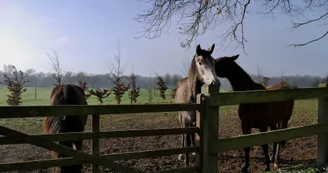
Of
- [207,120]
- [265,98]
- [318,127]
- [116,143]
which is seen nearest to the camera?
[207,120]

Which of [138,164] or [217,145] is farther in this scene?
[138,164]

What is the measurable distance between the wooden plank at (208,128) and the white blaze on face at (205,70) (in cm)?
118

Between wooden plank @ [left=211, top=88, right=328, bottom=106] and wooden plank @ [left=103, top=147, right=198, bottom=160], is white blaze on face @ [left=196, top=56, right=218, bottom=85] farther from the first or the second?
wooden plank @ [left=103, top=147, right=198, bottom=160]

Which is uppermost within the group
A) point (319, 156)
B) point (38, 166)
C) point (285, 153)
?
point (38, 166)

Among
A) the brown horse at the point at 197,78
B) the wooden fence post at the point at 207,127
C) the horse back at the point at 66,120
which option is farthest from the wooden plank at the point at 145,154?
the horse back at the point at 66,120

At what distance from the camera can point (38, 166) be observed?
280 centimetres

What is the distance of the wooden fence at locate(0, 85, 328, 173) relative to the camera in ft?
9.00

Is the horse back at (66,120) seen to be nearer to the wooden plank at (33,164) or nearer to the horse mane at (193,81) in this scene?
→ the wooden plank at (33,164)

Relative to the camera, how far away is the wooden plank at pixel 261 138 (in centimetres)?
354

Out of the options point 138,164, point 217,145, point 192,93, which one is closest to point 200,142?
point 217,145

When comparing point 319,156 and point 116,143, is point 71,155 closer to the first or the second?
point 319,156

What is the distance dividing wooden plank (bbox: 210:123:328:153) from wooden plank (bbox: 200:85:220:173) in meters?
0.07

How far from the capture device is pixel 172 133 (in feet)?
11.5

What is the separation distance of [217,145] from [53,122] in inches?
107
